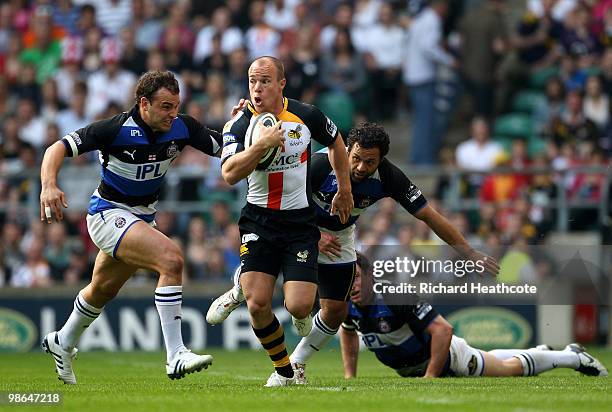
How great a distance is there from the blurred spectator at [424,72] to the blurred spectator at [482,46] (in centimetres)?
34

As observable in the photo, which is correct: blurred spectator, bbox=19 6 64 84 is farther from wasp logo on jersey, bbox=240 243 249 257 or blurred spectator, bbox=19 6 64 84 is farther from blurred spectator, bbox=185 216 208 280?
wasp logo on jersey, bbox=240 243 249 257

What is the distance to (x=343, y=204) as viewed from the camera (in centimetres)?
1071

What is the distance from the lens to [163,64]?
22078 mm

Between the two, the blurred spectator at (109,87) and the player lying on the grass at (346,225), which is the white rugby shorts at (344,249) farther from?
the blurred spectator at (109,87)

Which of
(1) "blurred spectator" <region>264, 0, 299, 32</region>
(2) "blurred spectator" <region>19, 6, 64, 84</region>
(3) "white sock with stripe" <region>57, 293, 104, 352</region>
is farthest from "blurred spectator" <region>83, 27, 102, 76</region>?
(3) "white sock with stripe" <region>57, 293, 104, 352</region>

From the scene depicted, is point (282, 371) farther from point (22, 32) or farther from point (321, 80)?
point (22, 32)

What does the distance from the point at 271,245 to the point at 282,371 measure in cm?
109

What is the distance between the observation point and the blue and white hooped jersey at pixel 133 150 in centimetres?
1082

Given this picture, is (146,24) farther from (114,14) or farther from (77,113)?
(77,113)

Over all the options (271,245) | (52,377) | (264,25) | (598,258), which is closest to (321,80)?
(264,25)

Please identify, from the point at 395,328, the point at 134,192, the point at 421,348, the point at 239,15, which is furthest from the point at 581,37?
the point at 134,192

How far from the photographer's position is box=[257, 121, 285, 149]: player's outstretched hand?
380 inches

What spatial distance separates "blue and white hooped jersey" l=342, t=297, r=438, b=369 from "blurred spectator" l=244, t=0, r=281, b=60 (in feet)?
34.0

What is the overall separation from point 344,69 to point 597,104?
164 inches
